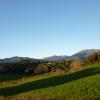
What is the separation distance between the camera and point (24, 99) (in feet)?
70.7

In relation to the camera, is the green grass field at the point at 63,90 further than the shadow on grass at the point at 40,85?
No

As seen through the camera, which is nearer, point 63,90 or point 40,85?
point 63,90

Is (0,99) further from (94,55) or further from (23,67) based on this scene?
(23,67)

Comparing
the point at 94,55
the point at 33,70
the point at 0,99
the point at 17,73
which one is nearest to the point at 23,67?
the point at 17,73

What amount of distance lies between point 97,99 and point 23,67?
121735 mm

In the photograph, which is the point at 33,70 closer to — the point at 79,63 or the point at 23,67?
the point at 23,67

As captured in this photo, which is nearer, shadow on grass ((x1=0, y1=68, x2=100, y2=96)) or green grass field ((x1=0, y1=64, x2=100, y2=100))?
green grass field ((x1=0, y1=64, x2=100, y2=100))

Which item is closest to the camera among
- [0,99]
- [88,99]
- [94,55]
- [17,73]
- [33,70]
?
[88,99]

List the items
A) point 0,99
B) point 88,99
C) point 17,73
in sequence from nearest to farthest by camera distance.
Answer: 1. point 88,99
2. point 0,99
3. point 17,73

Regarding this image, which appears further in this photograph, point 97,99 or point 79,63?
point 79,63

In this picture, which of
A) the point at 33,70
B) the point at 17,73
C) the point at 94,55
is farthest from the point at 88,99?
the point at 17,73

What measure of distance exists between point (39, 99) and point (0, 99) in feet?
12.9

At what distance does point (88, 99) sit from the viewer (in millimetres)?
20391

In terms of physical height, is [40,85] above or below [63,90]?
below
